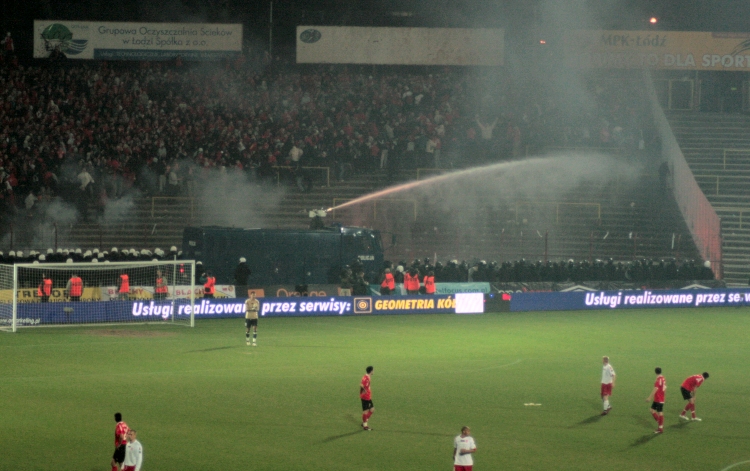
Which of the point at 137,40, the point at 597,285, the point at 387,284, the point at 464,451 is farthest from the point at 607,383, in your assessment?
the point at 137,40

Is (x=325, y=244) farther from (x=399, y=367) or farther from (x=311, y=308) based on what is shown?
(x=399, y=367)

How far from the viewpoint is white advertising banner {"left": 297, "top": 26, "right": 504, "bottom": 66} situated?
5325cm

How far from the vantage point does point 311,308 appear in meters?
39.2

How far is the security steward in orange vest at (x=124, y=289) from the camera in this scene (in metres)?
36.6

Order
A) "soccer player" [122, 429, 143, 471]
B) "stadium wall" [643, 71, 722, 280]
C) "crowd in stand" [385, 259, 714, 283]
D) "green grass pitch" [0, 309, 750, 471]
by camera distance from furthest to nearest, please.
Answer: "stadium wall" [643, 71, 722, 280] → "crowd in stand" [385, 259, 714, 283] → "green grass pitch" [0, 309, 750, 471] → "soccer player" [122, 429, 143, 471]

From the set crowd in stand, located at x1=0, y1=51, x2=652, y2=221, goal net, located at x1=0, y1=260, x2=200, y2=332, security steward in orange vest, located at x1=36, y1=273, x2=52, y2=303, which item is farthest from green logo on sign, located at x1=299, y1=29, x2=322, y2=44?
security steward in orange vest, located at x1=36, y1=273, x2=52, y2=303

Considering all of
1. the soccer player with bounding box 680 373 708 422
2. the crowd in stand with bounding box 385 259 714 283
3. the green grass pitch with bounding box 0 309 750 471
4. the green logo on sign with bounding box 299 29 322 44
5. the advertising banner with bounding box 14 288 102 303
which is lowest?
the green grass pitch with bounding box 0 309 750 471

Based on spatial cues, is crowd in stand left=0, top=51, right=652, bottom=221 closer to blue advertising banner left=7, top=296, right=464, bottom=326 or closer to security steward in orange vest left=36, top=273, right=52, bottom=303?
security steward in orange vest left=36, top=273, right=52, bottom=303

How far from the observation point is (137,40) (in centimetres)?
5209

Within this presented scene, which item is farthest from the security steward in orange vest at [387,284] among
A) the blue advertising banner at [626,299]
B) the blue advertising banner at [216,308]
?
the blue advertising banner at [626,299]

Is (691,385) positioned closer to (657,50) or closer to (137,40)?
(657,50)

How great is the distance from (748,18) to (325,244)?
1157 inches

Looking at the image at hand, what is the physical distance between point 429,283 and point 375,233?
11.6 ft

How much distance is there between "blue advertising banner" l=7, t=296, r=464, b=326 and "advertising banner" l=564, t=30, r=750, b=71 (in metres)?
19.8
